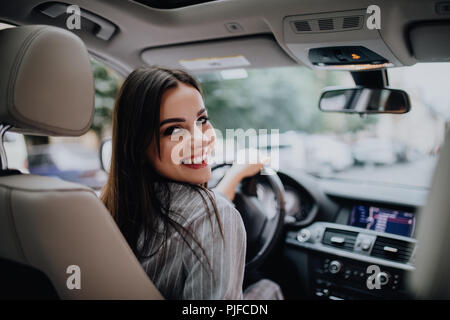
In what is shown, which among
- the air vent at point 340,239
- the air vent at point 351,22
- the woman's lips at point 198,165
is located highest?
the air vent at point 351,22

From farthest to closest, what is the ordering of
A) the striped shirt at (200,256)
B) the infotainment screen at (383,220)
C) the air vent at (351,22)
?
the infotainment screen at (383,220) < the air vent at (351,22) < the striped shirt at (200,256)

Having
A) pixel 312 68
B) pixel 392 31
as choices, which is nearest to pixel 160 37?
pixel 312 68

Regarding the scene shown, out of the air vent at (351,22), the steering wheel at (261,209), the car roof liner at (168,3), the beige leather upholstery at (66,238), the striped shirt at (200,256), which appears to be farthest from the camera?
the steering wheel at (261,209)

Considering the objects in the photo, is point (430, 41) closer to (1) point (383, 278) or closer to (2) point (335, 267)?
(1) point (383, 278)

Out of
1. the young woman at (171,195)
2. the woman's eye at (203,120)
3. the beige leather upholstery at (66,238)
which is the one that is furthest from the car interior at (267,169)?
the woman's eye at (203,120)

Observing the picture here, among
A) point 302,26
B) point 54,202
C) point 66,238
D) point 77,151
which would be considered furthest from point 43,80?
point 77,151

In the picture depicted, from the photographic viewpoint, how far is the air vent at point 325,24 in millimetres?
1682

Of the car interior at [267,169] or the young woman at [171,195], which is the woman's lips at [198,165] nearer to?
the young woman at [171,195]

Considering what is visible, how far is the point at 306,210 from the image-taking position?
→ 2736 mm

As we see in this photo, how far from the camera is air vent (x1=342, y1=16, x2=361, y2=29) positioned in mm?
1615

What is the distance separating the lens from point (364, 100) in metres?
2.31

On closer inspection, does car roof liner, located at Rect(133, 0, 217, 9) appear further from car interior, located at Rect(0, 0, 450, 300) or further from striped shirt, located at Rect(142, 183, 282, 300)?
striped shirt, located at Rect(142, 183, 282, 300)

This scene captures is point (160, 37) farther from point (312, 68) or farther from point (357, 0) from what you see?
point (357, 0)
